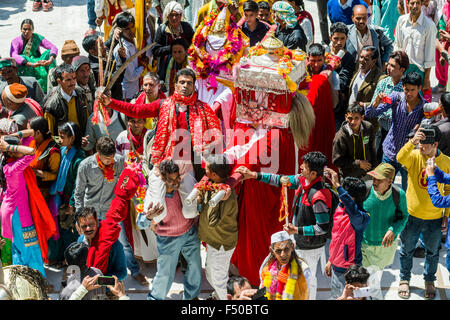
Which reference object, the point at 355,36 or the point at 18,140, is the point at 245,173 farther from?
the point at 355,36

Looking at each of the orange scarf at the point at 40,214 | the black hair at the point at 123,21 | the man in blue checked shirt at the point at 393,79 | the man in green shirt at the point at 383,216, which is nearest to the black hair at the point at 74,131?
the orange scarf at the point at 40,214

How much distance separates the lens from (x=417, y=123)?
700 centimetres

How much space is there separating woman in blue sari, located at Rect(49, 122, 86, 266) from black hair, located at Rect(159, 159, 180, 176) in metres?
→ 1.32

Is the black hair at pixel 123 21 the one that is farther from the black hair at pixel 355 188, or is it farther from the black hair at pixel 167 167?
the black hair at pixel 355 188

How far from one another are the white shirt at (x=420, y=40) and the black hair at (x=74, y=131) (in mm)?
4193

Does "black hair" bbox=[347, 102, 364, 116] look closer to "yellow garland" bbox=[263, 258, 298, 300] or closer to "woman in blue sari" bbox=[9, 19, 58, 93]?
"yellow garland" bbox=[263, 258, 298, 300]

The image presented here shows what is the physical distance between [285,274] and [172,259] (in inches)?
47.0

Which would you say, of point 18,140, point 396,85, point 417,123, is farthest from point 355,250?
point 18,140

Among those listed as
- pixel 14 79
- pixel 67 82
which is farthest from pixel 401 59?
pixel 14 79

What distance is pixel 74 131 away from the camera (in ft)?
23.1

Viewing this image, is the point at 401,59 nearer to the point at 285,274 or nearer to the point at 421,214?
the point at 421,214

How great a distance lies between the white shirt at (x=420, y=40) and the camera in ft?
28.9
